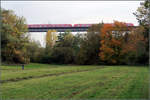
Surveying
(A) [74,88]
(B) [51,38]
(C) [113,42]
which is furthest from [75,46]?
(A) [74,88]

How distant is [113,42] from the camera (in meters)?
61.8

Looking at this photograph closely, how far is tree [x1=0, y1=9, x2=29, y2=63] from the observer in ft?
166

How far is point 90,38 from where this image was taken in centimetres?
6719

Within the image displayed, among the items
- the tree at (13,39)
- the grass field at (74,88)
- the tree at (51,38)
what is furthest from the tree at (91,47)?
the grass field at (74,88)

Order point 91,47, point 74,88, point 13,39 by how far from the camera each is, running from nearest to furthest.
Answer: point 74,88
point 13,39
point 91,47

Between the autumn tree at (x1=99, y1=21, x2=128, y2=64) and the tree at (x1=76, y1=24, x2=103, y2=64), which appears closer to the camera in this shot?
the autumn tree at (x1=99, y1=21, x2=128, y2=64)

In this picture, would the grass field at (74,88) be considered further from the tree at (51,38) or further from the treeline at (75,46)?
the tree at (51,38)

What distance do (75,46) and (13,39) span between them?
26485 mm

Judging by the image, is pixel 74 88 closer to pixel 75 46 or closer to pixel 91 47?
pixel 91 47

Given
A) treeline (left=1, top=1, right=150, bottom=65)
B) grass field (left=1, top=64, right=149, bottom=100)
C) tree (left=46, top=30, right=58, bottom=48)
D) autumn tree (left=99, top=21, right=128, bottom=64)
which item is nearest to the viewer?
grass field (left=1, top=64, right=149, bottom=100)

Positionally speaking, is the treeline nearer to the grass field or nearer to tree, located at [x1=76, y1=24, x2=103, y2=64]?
tree, located at [x1=76, y1=24, x2=103, y2=64]

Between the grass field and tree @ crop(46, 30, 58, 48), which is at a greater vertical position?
tree @ crop(46, 30, 58, 48)

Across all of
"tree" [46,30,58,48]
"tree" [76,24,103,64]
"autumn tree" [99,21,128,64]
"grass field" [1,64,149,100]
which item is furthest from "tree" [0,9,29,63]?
"grass field" [1,64,149,100]

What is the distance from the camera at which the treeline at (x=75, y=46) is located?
54250 millimetres
